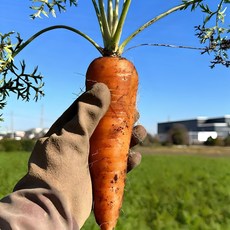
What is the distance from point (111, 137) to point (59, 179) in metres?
0.93

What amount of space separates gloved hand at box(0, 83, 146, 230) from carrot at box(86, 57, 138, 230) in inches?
22.3

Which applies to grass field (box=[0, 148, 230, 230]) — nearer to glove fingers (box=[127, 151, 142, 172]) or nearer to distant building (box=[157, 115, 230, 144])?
glove fingers (box=[127, 151, 142, 172])

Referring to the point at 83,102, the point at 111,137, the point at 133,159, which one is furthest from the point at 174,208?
the point at 83,102

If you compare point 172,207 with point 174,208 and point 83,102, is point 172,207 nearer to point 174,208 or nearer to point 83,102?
point 174,208

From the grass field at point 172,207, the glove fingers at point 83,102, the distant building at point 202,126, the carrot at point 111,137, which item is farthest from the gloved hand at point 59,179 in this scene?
the distant building at point 202,126

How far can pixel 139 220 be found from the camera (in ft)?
20.5

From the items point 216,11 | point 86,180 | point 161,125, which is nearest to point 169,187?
point 216,11

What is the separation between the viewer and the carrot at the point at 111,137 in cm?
255

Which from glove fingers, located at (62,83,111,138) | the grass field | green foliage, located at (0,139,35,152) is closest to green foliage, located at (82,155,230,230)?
the grass field

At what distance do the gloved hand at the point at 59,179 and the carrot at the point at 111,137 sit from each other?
1.86ft

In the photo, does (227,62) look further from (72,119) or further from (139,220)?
(139,220)

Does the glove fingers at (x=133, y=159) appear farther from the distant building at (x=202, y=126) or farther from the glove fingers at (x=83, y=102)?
the distant building at (x=202, y=126)

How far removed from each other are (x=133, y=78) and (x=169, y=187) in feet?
26.2

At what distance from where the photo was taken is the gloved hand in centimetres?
154
